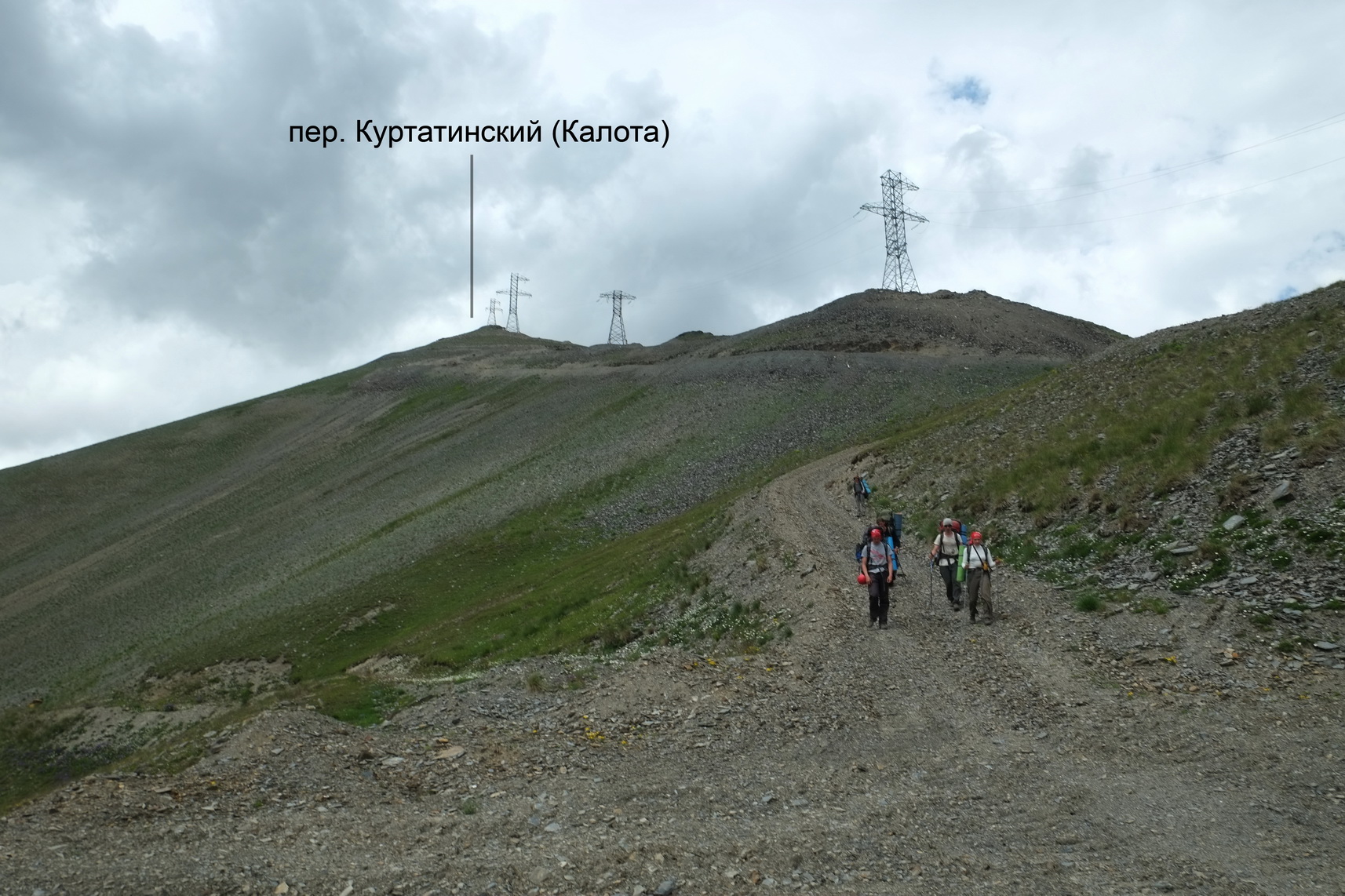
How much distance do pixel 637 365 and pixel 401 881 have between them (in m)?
86.3

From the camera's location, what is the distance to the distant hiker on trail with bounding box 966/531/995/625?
19844mm

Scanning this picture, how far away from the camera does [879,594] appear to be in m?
20.2

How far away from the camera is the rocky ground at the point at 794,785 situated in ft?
31.8

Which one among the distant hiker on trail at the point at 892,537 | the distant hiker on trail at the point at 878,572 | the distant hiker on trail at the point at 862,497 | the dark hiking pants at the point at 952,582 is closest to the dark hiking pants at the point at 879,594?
the distant hiker on trail at the point at 878,572

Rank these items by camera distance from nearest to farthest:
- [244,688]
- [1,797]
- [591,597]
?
1. [1,797]
2. [591,597]
3. [244,688]

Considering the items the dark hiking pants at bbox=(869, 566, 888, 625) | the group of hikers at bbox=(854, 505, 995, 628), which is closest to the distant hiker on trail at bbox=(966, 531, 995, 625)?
the group of hikers at bbox=(854, 505, 995, 628)

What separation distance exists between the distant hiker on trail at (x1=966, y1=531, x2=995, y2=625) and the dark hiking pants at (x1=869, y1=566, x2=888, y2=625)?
1.93 meters

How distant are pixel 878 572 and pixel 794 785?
28.1 ft

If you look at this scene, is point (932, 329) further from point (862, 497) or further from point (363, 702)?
point (363, 702)

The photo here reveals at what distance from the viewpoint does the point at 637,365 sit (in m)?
95.0

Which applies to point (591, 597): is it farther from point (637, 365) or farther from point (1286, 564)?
point (637, 365)

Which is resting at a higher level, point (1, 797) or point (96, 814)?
point (96, 814)

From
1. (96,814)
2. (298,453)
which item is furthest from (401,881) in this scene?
(298,453)

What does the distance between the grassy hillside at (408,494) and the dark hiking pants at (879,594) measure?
41.2 ft
